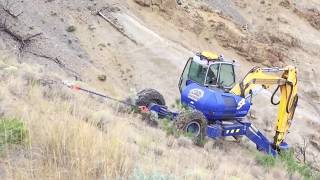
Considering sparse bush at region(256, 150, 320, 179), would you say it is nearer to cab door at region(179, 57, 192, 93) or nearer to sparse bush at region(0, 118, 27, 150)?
cab door at region(179, 57, 192, 93)

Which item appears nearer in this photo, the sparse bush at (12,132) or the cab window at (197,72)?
the sparse bush at (12,132)

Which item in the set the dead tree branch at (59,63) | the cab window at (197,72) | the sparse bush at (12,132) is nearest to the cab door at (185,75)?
the cab window at (197,72)

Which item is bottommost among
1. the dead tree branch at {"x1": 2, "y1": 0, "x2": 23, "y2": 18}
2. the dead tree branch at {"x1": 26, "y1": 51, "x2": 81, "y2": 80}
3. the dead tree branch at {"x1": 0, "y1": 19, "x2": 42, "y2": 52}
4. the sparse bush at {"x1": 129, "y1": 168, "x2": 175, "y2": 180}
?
the dead tree branch at {"x1": 26, "y1": 51, "x2": 81, "y2": 80}

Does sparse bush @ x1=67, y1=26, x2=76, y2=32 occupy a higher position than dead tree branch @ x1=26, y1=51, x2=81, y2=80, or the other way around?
sparse bush @ x1=67, y1=26, x2=76, y2=32

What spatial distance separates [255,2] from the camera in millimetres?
29469

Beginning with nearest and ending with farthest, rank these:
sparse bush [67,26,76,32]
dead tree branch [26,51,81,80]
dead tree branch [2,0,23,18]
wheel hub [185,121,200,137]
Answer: wheel hub [185,121,200,137] → dead tree branch [26,51,81,80] → dead tree branch [2,0,23,18] → sparse bush [67,26,76,32]

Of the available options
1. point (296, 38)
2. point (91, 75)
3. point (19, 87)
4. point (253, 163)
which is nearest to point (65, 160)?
point (19, 87)

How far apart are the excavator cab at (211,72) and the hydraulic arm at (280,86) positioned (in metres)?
0.44

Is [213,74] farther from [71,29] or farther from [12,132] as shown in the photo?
[12,132]

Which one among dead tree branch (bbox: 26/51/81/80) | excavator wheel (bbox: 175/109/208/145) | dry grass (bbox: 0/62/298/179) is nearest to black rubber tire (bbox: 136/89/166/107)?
excavator wheel (bbox: 175/109/208/145)

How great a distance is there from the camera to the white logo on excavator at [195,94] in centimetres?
1436

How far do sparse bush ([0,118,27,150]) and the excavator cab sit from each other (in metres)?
9.25

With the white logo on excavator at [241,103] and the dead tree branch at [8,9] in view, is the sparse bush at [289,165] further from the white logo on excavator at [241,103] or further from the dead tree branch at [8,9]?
the dead tree branch at [8,9]

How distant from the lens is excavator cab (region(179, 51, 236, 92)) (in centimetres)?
1498
